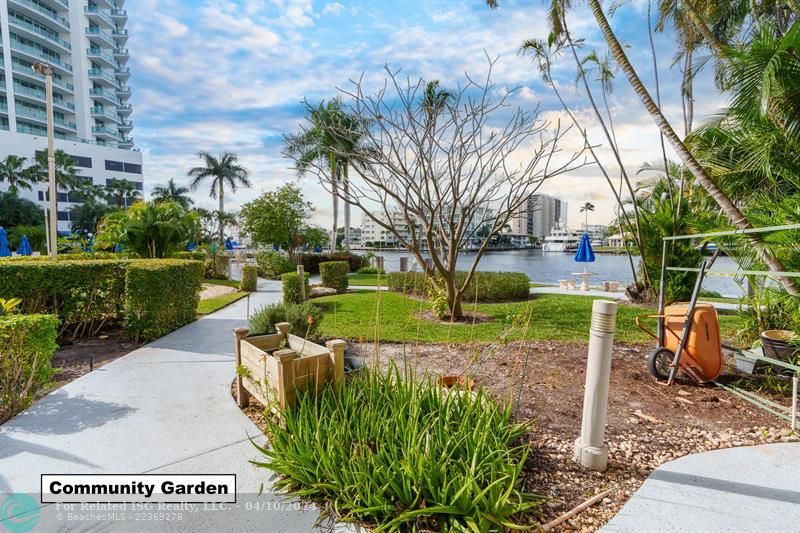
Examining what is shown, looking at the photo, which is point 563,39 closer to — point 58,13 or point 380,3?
point 380,3

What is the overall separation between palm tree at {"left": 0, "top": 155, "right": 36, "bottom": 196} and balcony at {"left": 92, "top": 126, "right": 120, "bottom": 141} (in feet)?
55.5

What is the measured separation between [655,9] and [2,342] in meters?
13.7

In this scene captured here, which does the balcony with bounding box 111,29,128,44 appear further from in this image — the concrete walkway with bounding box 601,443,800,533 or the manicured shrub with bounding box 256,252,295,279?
the concrete walkway with bounding box 601,443,800,533

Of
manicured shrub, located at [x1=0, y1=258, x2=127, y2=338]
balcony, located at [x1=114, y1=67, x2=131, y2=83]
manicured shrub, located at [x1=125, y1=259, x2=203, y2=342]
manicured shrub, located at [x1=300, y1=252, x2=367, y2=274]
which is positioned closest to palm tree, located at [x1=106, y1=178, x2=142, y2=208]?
balcony, located at [x1=114, y1=67, x2=131, y2=83]

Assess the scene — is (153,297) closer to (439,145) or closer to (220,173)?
(439,145)

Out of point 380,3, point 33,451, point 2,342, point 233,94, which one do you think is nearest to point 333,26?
point 380,3

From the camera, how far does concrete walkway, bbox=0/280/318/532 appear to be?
2.19 m

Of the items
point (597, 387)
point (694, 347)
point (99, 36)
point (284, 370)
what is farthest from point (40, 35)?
point (694, 347)

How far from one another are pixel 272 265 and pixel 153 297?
43.9 feet

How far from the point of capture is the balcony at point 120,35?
6081cm

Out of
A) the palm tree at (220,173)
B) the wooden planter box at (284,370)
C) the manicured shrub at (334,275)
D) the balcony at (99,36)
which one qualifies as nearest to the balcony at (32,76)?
the balcony at (99,36)

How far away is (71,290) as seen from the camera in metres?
6.04

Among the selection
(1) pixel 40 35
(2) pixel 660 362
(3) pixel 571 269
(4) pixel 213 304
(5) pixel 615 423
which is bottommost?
(3) pixel 571 269

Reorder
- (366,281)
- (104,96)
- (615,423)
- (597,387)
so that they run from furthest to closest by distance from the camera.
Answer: (104,96)
(366,281)
(615,423)
(597,387)
